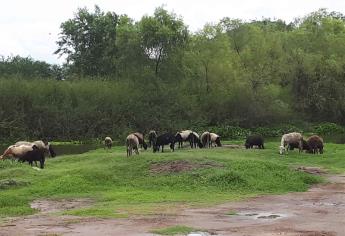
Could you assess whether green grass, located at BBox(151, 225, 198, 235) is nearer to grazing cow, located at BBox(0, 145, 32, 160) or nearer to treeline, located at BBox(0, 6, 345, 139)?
grazing cow, located at BBox(0, 145, 32, 160)

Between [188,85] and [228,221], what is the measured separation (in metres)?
50.4

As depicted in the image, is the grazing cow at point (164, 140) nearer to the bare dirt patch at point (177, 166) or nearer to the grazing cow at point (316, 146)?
the grazing cow at point (316, 146)

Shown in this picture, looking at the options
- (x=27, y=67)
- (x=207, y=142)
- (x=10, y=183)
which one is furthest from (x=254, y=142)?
(x=27, y=67)

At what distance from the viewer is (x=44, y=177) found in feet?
76.4

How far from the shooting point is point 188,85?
65062 millimetres

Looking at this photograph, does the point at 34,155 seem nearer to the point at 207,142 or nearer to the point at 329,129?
the point at 207,142

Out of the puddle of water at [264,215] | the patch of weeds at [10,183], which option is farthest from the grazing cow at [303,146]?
the puddle of water at [264,215]

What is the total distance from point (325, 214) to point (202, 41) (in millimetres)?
52293

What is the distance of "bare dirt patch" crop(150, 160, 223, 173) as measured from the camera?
23.8 m

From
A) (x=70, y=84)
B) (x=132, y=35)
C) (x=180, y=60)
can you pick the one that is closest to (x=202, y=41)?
(x=180, y=60)

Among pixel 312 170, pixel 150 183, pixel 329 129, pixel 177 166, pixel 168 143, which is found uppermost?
pixel 329 129

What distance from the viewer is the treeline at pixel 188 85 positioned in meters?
59.0

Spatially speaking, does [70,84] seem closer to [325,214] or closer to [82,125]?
[82,125]

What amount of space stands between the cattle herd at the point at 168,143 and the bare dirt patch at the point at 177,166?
5.74m
